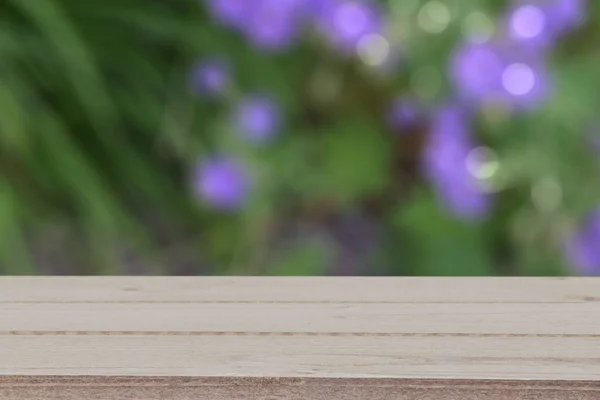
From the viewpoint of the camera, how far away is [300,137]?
3.43 ft

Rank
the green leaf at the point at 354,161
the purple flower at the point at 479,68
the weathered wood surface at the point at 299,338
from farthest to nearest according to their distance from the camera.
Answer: the green leaf at the point at 354,161
the purple flower at the point at 479,68
the weathered wood surface at the point at 299,338

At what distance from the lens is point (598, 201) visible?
962mm

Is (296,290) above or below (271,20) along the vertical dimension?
below

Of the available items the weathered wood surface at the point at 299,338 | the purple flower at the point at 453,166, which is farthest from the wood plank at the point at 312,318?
the purple flower at the point at 453,166

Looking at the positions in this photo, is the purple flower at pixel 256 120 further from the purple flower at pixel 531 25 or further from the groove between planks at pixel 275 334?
the groove between planks at pixel 275 334

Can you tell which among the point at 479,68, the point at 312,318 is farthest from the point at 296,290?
the point at 479,68

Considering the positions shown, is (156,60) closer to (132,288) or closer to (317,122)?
(317,122)

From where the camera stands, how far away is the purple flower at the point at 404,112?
1.01 m

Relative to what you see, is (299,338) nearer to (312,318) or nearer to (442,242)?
(312,318)

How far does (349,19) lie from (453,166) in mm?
180

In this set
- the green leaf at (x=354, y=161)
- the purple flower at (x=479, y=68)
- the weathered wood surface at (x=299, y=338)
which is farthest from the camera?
the green leaf at (x=354, y=161)

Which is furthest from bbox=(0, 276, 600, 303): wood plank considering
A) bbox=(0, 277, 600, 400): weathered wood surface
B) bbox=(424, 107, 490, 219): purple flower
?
bbox=(424, 107, 490, 219): purple flower

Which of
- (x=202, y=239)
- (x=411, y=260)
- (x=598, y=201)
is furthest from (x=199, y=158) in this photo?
(x=598, y=201)

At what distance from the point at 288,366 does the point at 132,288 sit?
0.12 metres
